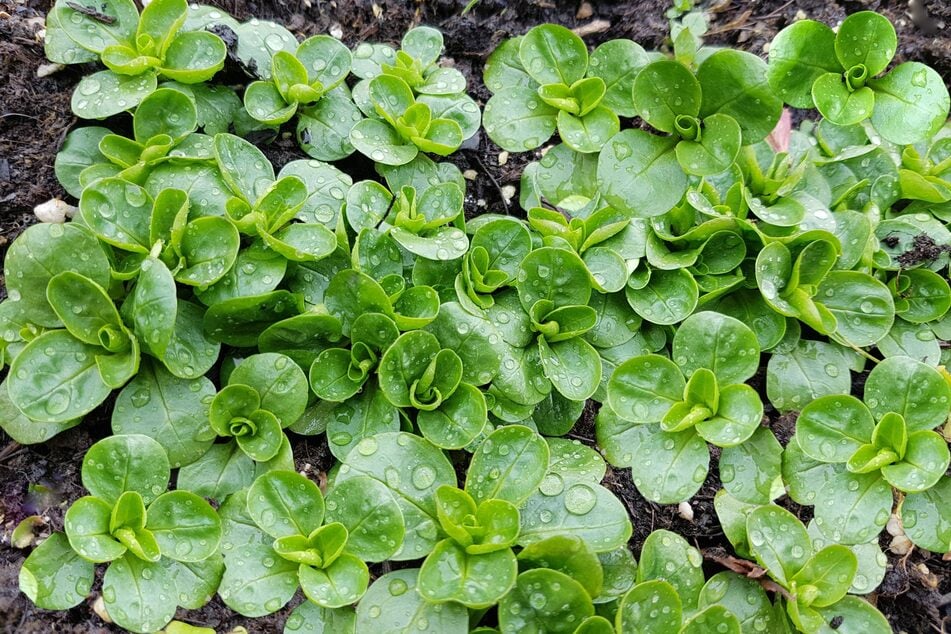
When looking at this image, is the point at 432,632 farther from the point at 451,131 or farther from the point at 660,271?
the point at 451,131

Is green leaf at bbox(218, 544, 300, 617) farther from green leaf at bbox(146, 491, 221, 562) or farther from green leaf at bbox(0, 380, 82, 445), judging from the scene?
green leaf at bbox(0, 380, 82, 445)

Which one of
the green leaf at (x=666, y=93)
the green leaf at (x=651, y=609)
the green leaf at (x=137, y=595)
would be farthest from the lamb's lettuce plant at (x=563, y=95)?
the green leaf at (x=137, y=595)

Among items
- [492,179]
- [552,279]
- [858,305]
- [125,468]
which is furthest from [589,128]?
[125,468]

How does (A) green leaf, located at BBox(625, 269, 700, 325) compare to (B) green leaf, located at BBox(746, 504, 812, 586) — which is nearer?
(B) green leaf, located at BBox(746, 504, 812, 586)

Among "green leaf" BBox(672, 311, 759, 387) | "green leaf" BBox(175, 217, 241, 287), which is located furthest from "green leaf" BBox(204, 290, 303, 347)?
"green leaf" BBox(672, 311, 759, 387)

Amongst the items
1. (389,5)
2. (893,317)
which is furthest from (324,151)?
(893,317)

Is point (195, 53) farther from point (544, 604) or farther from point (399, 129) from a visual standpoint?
point (544, 604)
